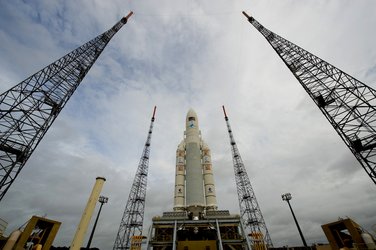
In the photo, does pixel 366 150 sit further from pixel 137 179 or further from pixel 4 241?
pixel 137 179

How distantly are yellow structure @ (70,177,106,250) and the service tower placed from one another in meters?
12.8

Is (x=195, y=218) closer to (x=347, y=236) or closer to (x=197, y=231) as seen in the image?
(x=197, y=231)

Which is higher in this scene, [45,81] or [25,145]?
[45,81]

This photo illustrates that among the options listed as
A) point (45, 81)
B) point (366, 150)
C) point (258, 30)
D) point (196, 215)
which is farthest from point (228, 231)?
point (258, 30)

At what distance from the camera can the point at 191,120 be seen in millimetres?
41438

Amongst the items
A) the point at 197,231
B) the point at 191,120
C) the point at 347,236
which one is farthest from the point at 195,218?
the point at 191,120

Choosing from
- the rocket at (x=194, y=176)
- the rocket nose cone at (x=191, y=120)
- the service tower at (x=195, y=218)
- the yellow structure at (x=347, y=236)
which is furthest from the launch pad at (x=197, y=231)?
the rocket nose cone at (x=191, y=120)

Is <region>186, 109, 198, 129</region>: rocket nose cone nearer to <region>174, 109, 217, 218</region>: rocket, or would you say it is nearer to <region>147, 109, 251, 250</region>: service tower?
<region>174, 109, 217, 218</region>: rocket

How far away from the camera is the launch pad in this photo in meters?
24.7

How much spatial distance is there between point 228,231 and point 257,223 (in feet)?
74.8

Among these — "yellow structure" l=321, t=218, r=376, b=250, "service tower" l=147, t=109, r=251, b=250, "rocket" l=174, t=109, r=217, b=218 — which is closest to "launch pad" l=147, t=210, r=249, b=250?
"service tower" l=147, t=109, r=251, b=250

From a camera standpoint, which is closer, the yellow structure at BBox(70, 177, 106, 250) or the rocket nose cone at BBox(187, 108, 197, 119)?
the yellow structure at BBox(70, 177, 106, 250)

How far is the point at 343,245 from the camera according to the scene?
16.6m

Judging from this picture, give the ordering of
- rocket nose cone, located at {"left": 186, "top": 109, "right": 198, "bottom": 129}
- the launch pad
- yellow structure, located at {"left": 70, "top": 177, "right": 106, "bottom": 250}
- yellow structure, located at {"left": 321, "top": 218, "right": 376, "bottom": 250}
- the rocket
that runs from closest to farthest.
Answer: yellow structure, located at {"left": 70, "top": 177, "right": 106, "bottom": 250} < yellow structure, located at {"left": 321, "top": 218, "right": 376, "bottom": 250} < the launch pad < the rocket < rocket nose cone, located at {"left": 186, "top": 109, "right": 198, "bottom": 129}
